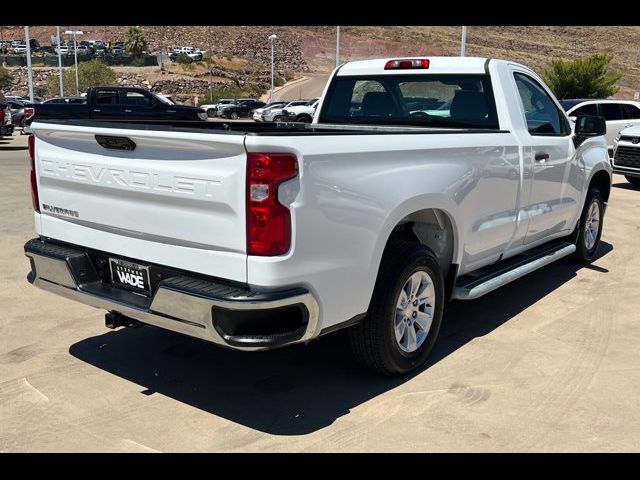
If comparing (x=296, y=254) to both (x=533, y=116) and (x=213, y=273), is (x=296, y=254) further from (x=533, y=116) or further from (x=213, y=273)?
(x=533, y=116)

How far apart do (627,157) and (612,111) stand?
475 cm

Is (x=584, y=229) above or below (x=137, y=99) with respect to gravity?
below

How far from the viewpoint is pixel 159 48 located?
346 ft

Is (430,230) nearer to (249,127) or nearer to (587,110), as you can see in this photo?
(249,127)

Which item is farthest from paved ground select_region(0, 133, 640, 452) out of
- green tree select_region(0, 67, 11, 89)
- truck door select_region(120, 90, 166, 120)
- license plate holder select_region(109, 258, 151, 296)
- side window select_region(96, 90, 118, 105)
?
green tree select_region(0, 67, 11, 89)

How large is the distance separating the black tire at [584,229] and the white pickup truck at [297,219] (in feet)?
5.06

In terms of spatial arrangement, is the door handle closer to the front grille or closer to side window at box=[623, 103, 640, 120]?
the front grille

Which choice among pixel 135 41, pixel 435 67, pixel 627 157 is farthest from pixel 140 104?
pixel 135 41

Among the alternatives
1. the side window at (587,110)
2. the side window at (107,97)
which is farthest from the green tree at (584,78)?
the side window at (107,97)

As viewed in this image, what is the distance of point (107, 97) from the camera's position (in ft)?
63.8

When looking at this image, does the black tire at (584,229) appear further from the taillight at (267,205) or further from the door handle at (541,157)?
the taillight at (267,205)

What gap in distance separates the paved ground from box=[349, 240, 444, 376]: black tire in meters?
0.16

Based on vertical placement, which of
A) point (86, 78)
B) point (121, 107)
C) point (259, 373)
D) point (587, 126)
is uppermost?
point (86, 78)

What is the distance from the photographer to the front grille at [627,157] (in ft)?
41.1
